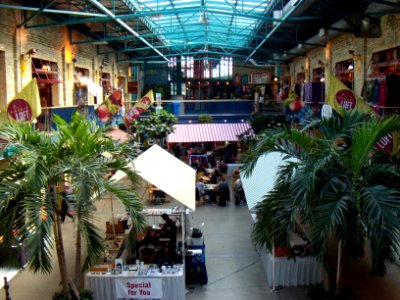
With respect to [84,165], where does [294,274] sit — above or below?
below

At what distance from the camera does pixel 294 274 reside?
34.6 feet

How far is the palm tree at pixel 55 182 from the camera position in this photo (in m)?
6.84

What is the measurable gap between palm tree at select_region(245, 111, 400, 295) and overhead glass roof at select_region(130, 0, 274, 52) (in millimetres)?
8904

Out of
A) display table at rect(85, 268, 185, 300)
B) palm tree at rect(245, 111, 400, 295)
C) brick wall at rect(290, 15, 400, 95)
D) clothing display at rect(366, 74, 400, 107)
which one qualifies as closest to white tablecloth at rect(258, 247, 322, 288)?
palm tree at rect(245, 111, 400, 295)

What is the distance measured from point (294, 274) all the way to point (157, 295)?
3.15m

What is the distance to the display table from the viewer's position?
9562 millimetres

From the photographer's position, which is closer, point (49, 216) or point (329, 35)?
point (49, 216)

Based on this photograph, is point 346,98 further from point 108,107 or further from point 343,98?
point 108,107

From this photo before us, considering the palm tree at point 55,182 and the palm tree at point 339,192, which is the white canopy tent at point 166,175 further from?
the palm tree at point 339,192

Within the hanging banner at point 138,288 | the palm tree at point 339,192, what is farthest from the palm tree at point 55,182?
the palm tree at point 339,192

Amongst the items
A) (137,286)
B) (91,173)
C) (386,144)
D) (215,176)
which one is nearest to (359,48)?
(215,176)

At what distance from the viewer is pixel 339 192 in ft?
23.7

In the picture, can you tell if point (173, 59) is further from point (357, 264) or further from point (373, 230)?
point (373, 230)

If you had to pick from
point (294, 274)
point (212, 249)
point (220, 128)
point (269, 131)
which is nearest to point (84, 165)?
point (269, 131)
